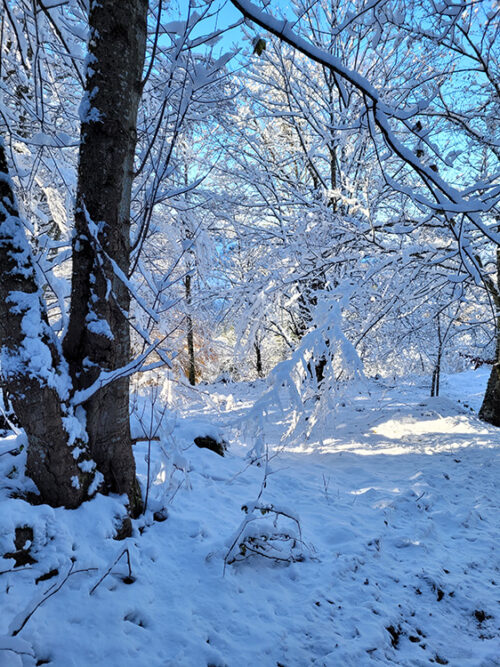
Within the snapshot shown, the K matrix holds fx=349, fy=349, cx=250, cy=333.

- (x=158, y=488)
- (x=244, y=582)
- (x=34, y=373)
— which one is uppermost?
(x=34, y=373)

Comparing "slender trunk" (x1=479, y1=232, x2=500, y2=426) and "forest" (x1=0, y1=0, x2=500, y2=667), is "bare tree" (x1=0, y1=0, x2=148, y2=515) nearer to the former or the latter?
"forest" (x1=0, y1=0, x2=500, y2=667)

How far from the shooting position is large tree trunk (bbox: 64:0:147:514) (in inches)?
75.4

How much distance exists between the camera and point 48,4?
1.75 metres

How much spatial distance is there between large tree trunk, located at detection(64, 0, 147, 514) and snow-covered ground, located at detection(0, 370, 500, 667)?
536mm

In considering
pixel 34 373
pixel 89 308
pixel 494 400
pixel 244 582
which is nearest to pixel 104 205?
pixel 89 308

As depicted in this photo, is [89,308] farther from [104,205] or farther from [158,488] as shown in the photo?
[158,488]

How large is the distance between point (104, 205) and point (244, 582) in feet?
7.59

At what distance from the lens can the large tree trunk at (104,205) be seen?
1.91m

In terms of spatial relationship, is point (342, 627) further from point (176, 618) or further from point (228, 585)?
point (176, 618)

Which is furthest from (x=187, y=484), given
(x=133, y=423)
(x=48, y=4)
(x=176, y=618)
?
(x=48, y=4)

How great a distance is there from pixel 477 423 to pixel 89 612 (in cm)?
681

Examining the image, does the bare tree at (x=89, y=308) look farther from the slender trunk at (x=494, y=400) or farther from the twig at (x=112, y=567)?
the slender trunk at (x=494, y=400)

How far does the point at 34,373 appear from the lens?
1.75 meters

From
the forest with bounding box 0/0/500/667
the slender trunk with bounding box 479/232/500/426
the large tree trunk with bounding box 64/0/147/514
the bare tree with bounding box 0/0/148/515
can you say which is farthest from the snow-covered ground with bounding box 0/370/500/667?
the slender trunk with bounding box 479/232/500/426
